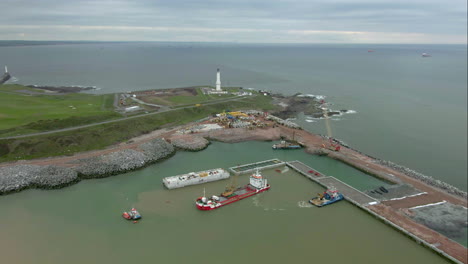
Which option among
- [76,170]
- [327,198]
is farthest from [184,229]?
[76,170]

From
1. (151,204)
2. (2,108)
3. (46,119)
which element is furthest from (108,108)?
(151,204)

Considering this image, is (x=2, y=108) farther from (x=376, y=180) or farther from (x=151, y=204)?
(x=376, y=180)

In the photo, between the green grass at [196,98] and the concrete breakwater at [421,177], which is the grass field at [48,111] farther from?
the concrete breakwater at [421,177]

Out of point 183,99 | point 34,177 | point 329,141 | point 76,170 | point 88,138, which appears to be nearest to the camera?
point 34,177

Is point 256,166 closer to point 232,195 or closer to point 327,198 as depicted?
point 232,195

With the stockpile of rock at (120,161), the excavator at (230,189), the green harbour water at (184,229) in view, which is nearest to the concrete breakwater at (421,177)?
the green harbour water at (184,229)

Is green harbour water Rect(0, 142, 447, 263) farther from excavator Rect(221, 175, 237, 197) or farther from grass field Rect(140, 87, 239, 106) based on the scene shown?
grass field Rect(140, 87, 239, 106)
